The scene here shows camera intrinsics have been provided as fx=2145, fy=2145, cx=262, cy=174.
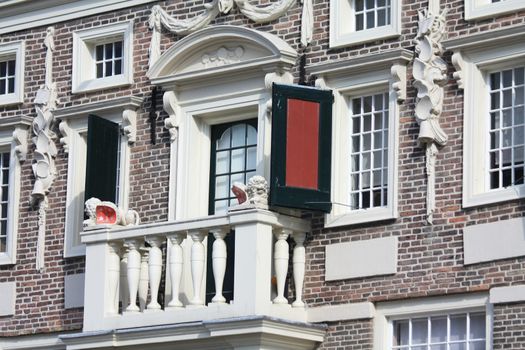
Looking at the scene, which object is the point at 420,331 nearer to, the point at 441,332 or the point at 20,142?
the point at 441,332

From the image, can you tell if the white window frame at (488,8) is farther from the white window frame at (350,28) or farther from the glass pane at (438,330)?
the glass pane at (438,330)

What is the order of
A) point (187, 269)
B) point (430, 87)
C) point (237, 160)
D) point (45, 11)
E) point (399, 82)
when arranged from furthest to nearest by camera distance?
point (45, 11) → point (237, 160) → point (187, 269) → point (399, 82) → point (430, 87)

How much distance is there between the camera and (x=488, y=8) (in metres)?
26.8

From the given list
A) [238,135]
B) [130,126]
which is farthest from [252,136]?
[130,126]

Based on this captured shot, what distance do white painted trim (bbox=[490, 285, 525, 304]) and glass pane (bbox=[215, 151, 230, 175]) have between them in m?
5.10

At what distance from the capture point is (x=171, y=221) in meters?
28.4

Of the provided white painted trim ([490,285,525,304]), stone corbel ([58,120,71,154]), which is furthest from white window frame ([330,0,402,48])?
stone corbel ([58,120,71,154])

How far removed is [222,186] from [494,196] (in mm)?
4768

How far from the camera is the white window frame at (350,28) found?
27781mm

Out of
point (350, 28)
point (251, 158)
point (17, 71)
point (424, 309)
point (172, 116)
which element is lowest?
point (424, 309)

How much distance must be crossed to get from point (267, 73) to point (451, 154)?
3243mm

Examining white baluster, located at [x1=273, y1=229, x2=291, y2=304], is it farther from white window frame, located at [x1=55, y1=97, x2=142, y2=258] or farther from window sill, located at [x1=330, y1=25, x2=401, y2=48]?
white window frame, located at [x1=55, y1=97, x2=142, y2=258]

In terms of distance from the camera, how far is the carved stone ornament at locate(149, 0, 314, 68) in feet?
94.5

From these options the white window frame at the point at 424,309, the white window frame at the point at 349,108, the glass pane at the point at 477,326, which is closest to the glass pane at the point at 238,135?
the white window frame at the point at 349,108
